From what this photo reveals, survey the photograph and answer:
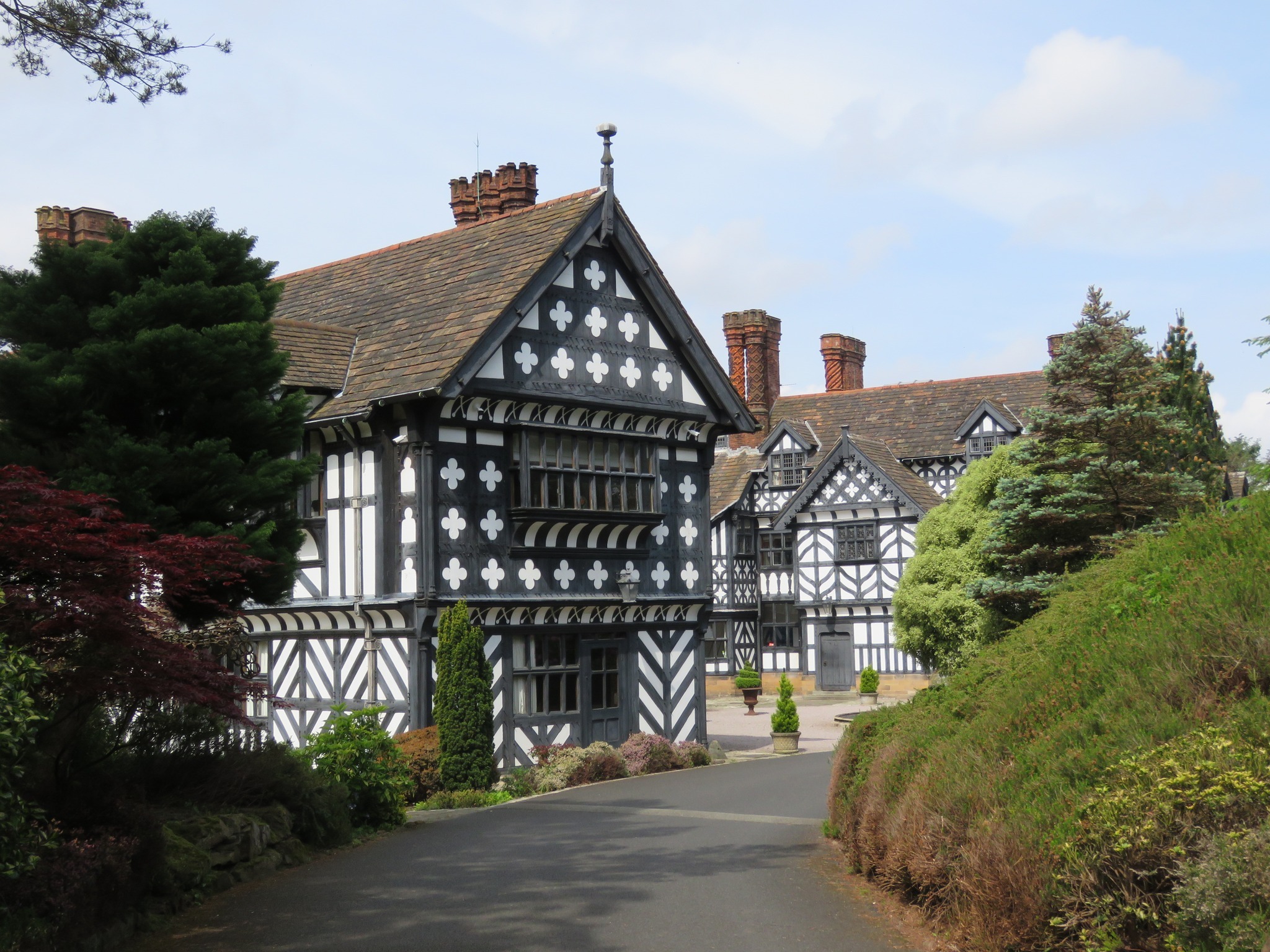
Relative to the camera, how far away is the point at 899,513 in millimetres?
42281

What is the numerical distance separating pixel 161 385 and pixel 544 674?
9.69 metres

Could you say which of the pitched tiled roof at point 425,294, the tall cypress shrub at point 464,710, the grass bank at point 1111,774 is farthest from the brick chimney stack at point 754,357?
the grass bank at point 1111,774

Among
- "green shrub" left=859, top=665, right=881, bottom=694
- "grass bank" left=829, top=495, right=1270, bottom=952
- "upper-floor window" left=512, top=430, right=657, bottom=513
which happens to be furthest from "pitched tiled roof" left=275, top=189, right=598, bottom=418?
"green shrub" left=859, top=665, right=881, bottom=694

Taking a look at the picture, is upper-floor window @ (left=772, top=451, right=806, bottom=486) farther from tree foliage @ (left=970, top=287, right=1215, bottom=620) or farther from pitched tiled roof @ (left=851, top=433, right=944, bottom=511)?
tree foliage @ (left=970, top=287, right=1215, bottom=620)

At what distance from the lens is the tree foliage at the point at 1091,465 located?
21.9m

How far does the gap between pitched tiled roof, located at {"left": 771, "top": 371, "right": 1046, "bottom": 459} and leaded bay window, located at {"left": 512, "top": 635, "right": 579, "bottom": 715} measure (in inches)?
979

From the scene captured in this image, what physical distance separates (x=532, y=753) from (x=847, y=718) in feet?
40.5

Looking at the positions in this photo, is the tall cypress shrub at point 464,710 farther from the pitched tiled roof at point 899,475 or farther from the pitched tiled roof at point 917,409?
the pitched tiled roof at point 917,409

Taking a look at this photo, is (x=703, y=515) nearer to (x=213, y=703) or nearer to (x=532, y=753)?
(x=532, y=753)

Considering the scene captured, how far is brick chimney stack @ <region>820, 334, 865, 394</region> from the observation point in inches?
2156

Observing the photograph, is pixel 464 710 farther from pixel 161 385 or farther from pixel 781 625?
pixel 781 625

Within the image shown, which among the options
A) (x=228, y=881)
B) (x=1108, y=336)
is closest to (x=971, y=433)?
(x=1108, y=336)

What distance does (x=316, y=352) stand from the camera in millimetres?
21328

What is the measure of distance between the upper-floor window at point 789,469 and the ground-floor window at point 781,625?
4297mm
